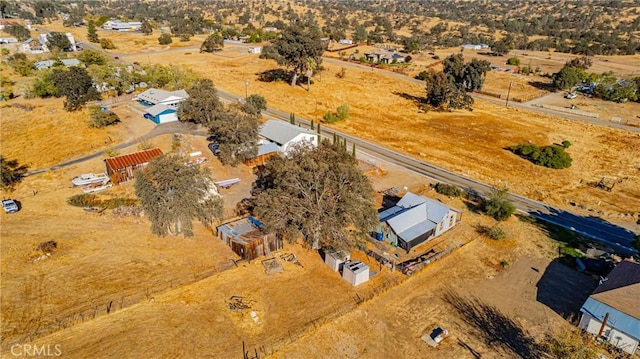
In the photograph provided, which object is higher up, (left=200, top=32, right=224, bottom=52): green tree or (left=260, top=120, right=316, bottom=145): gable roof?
(left=200, top=32, right=224, bottom=52): green tree

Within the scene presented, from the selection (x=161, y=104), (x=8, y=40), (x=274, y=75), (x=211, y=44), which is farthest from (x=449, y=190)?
(x=8, y=40)

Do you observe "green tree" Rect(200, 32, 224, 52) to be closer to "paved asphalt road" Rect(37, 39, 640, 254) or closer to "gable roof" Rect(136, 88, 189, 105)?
"gable roof" Rect(136, 88, 189, 105)

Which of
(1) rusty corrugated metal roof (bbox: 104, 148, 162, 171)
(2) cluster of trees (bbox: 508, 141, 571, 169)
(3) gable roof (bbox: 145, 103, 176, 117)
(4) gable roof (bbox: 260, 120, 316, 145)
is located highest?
(3) gable roof (bbox: 145, 103, 176, 117)

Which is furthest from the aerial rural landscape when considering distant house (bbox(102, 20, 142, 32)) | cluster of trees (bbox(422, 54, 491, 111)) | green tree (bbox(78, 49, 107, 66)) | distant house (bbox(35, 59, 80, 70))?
distant house (bbox(102, 20, 142, 32))

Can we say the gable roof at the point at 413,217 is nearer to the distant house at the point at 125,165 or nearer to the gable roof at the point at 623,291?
the gable roof at the point at 623,291

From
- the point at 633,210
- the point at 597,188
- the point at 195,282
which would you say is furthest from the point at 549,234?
the point at 195,282

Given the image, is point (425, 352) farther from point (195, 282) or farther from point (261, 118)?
point (261, 118)

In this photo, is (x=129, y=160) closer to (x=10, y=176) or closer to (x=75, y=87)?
(x=10, y=176)
